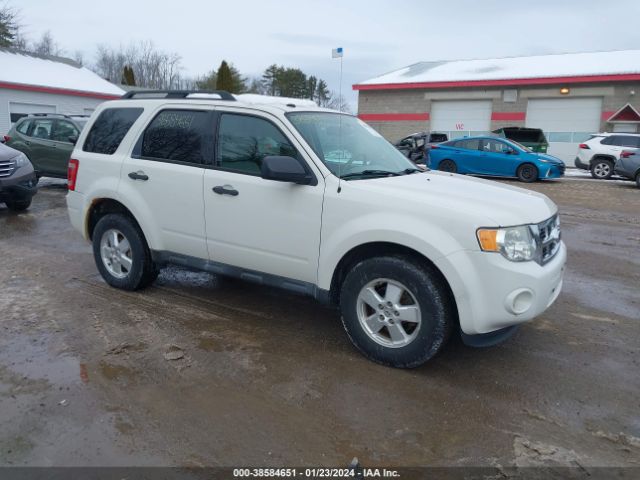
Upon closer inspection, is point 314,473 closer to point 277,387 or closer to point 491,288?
point 277,387

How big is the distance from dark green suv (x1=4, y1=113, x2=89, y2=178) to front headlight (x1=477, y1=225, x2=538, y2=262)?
11.4m

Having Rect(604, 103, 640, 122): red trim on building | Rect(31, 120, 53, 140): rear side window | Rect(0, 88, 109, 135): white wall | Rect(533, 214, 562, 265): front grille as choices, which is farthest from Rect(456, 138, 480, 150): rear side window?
Rect(0, 88, 109, 135): white wall

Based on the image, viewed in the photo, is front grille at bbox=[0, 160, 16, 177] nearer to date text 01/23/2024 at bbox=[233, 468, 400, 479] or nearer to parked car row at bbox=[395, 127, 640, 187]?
date text 01/23/2024 at bbox=[233, 468, 400, 479]

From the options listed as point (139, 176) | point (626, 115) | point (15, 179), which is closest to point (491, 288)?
point (139, 176)

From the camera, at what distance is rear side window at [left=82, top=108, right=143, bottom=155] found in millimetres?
5078

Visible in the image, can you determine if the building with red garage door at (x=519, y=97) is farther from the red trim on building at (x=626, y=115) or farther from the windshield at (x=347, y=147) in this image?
the windshield at (x=347, y=147)

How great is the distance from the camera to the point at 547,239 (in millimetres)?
3701

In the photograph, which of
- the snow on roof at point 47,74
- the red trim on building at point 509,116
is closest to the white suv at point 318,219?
the snow on roof at point 47,74

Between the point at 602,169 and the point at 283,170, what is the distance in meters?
18.5

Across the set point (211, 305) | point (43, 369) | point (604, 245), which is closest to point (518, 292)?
point (211, 305)

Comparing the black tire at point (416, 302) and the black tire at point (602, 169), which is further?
the black tire at point (602, 169)

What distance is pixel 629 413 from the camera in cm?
328

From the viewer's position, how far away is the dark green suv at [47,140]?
1230cm

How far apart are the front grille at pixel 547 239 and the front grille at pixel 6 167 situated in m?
8.98
